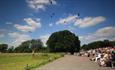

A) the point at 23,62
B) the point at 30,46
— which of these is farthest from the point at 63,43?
the point at 23,62

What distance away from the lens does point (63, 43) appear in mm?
111000

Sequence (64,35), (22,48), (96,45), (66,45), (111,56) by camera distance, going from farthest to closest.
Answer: (22,48) < (96,45) < (64,35) < (66,45) < (111,56)

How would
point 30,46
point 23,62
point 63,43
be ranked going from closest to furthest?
point 23,62 → point 63,43 → point 30,46

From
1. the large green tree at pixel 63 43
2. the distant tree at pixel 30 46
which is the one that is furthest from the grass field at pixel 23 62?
the distant tree at pixel 30 46

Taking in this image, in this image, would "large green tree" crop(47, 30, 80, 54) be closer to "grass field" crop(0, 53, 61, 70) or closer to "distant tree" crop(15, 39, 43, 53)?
"distant tree" crop(15, 39, 43, 53)

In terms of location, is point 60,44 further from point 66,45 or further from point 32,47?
point 32,47

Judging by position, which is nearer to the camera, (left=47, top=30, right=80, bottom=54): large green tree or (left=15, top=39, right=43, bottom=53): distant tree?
(left=47, top=30, right=80, bottom=54): large green tree

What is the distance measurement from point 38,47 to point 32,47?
476cm

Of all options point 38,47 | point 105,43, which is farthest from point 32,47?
point 105,43

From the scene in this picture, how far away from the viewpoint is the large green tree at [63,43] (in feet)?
360

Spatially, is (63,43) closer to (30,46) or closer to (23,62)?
(30,46)

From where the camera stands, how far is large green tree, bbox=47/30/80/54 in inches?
4326

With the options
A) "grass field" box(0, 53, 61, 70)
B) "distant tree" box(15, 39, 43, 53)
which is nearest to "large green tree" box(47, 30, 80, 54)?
"distant tree" box(15, 39, 43, 53)

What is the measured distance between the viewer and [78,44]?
114188 mm
